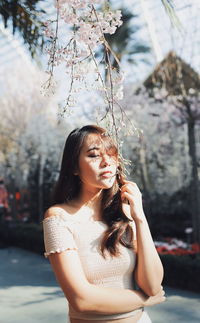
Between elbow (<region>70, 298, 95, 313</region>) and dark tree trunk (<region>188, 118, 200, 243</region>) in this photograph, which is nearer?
elbow (<region>70, 298, 95, 313</region>)

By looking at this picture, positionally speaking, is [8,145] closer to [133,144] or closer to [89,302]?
[133,144]

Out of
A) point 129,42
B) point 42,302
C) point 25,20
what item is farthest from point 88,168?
point 129,42

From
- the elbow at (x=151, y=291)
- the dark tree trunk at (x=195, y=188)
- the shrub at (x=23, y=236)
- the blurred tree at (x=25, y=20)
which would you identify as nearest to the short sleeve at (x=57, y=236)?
the elbow at (x=151, y=291)

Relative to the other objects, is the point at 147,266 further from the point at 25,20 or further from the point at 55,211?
the point at 25,20

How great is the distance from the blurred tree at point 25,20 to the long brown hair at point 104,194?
2.12 m

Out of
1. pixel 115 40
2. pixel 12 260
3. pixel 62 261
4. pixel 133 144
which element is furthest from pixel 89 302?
pixel 115 40

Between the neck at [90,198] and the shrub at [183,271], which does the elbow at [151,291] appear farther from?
the shrub at [183,271]

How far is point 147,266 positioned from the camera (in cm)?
130

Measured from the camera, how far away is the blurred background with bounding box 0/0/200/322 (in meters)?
8.28

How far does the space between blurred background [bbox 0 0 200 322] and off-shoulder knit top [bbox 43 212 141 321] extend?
5.14 metres

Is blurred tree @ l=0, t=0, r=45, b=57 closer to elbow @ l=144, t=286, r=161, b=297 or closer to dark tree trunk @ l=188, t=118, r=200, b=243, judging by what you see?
elbow @ l=144, t=286, r=161, b=297

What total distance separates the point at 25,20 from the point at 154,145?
9.52 meters

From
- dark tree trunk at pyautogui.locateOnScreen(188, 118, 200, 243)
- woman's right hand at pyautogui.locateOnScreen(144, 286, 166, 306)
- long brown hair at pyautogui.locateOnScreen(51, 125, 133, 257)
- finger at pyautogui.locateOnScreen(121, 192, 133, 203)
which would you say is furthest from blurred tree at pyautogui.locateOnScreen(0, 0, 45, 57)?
dark tree trunk at pyautogui.locateOnScreen(188, 118, 200, 243)

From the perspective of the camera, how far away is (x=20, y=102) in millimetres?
19891
